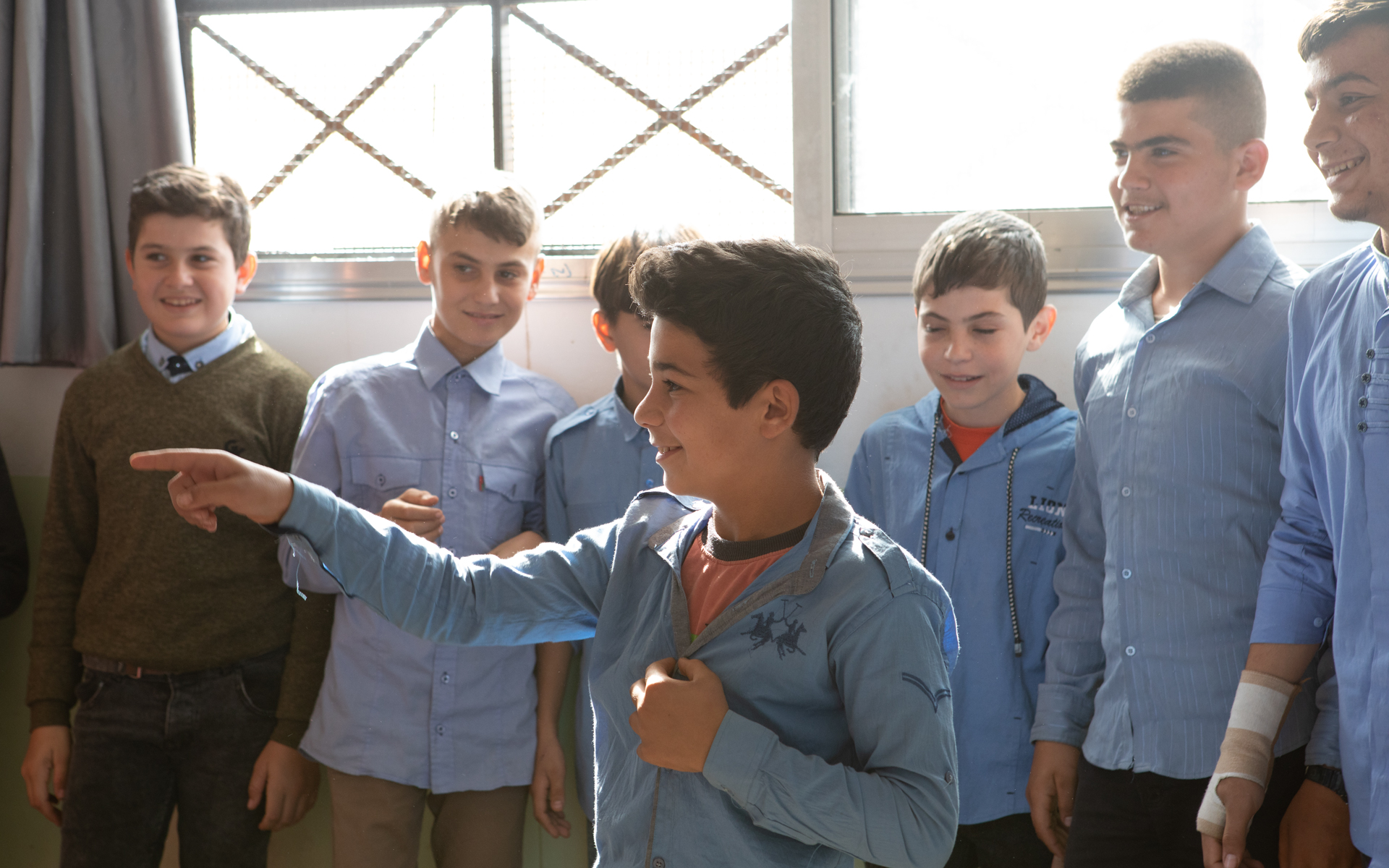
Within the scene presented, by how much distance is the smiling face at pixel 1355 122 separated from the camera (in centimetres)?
110

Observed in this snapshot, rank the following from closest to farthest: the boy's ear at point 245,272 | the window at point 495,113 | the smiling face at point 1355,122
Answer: the smiling face at point 1355,122 < the boy's ear at point 245,272 < the window at point 495,113

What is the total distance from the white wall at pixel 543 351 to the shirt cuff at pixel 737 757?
3.66 feet

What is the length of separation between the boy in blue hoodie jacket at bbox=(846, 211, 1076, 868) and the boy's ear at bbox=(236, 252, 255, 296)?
1.33 m

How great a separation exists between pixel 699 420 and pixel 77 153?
1822 mm

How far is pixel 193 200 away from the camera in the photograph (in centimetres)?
189

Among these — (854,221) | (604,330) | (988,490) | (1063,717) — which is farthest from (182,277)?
(1063,717)

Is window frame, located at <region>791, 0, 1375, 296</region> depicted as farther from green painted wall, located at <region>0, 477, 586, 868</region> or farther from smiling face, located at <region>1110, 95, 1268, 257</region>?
green painted wall, located at <region>0, 477, 586, 868</region>

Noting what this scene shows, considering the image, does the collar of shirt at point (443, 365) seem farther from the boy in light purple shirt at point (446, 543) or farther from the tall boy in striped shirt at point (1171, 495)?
the tall boy in striped shirt at point (1171, 495)

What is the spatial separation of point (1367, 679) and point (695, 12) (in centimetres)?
175

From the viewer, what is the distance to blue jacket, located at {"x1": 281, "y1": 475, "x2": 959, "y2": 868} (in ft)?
2.86

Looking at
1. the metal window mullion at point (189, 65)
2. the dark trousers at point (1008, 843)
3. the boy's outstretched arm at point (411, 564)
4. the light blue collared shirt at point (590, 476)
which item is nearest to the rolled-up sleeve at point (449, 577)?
the boy's outstretched arm at point (411, 564)

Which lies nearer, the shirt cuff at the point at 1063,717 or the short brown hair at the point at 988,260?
the shirt cuff at the point at 1063,717

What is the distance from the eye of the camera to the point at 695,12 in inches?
83.9

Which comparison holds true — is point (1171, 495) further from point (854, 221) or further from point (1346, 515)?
point (854, 221)
